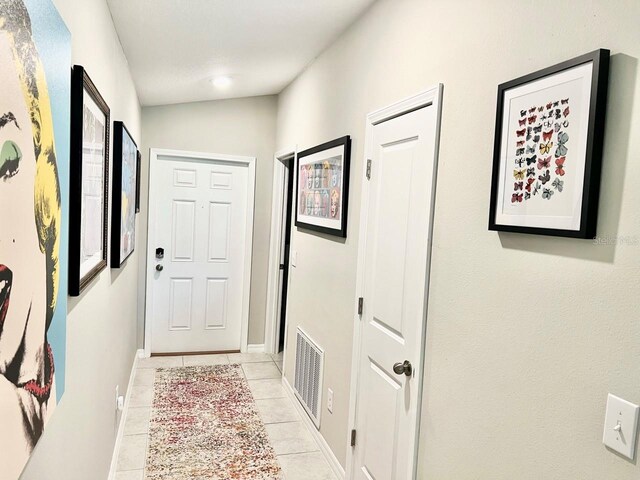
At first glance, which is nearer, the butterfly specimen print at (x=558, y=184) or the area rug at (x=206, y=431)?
the butterfly specimen print at (x=558, y=184)

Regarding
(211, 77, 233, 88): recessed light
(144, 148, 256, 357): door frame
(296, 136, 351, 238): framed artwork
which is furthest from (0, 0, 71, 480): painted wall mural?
(144, 148, 256, 357): door frame

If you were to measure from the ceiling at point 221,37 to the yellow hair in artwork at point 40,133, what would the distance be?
1.40m

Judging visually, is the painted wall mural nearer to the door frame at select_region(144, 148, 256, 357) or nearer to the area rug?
the area rug

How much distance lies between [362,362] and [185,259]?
103 inches

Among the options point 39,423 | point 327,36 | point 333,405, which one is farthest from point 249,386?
point 39,423

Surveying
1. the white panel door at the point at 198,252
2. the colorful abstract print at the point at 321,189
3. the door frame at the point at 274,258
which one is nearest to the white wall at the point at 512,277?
the colorful abstract print at the point at 321,189

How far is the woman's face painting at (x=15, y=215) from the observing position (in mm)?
715

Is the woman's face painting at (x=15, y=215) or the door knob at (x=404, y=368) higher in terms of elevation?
the woman's face painting at (x=15, y=215)

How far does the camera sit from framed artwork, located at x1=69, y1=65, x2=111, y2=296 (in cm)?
136

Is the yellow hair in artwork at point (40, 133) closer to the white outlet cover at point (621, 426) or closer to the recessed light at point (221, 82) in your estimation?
the white outlet cover at point (621, 426)

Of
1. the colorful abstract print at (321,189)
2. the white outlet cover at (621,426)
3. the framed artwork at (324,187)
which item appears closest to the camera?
the white outlet cover at (621,426)

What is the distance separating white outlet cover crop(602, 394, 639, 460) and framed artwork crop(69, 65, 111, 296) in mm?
1412

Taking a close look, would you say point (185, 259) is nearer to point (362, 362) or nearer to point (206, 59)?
point (206, 59)

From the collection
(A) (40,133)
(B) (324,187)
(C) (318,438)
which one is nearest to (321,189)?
(B) (324,187)
